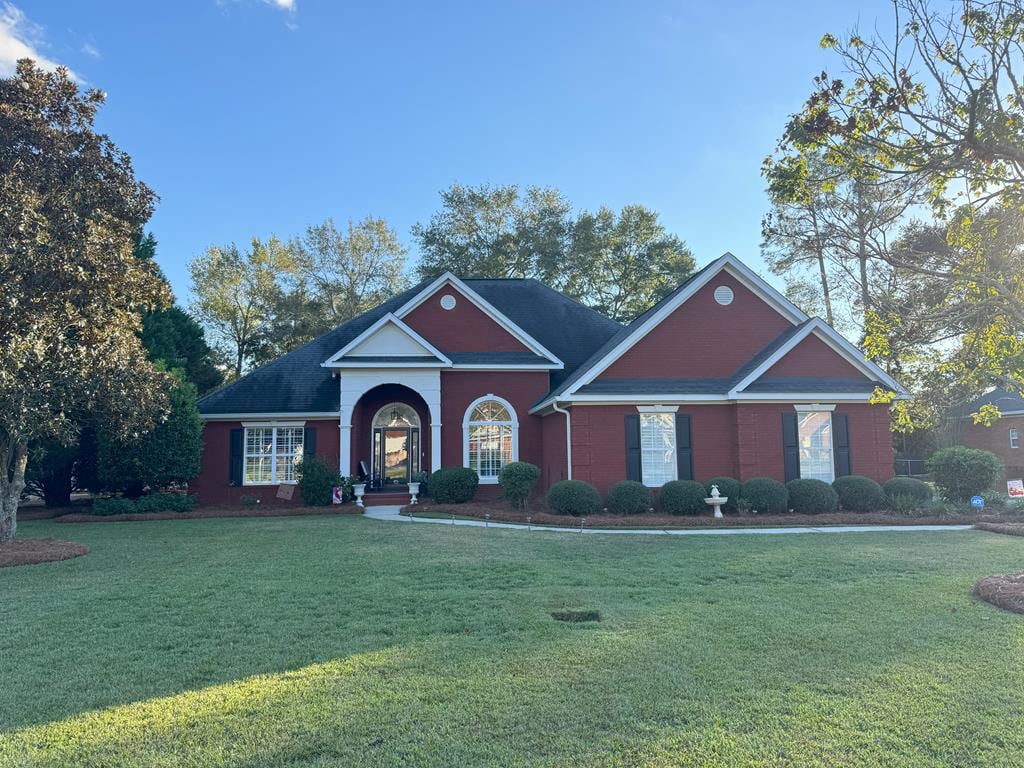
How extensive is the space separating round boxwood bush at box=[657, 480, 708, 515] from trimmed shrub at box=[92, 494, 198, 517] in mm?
13080

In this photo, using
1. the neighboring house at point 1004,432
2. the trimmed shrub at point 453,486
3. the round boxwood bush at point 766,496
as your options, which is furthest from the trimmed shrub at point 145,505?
the neighboring house at point 1004,432

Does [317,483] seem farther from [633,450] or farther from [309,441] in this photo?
[633,450]

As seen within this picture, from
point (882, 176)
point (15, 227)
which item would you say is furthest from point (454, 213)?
point (882, 176)

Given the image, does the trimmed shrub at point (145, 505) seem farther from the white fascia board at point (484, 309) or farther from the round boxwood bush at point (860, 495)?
the round boxwood bush at point (860, 495)

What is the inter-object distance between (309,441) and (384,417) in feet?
8.46

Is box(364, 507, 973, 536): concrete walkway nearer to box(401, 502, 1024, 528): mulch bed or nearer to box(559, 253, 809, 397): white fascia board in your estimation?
box(401, 502, 1024, 528): mulch bed

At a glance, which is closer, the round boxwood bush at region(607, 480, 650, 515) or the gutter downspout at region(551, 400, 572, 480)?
the round boxwood bush at region(607, 480, 650, 515)

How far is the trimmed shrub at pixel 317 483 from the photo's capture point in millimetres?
18359

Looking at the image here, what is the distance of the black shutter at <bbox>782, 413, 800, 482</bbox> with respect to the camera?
1636cm

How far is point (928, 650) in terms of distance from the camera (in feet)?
17.3

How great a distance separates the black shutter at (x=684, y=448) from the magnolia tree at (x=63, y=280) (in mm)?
12160

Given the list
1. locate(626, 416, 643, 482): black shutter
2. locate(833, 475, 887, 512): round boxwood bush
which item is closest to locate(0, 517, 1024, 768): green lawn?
locate(833, 475, 887, 512): round boxwood bush

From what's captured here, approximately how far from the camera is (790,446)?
16.4m

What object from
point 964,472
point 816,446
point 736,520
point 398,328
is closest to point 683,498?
point 736,520
